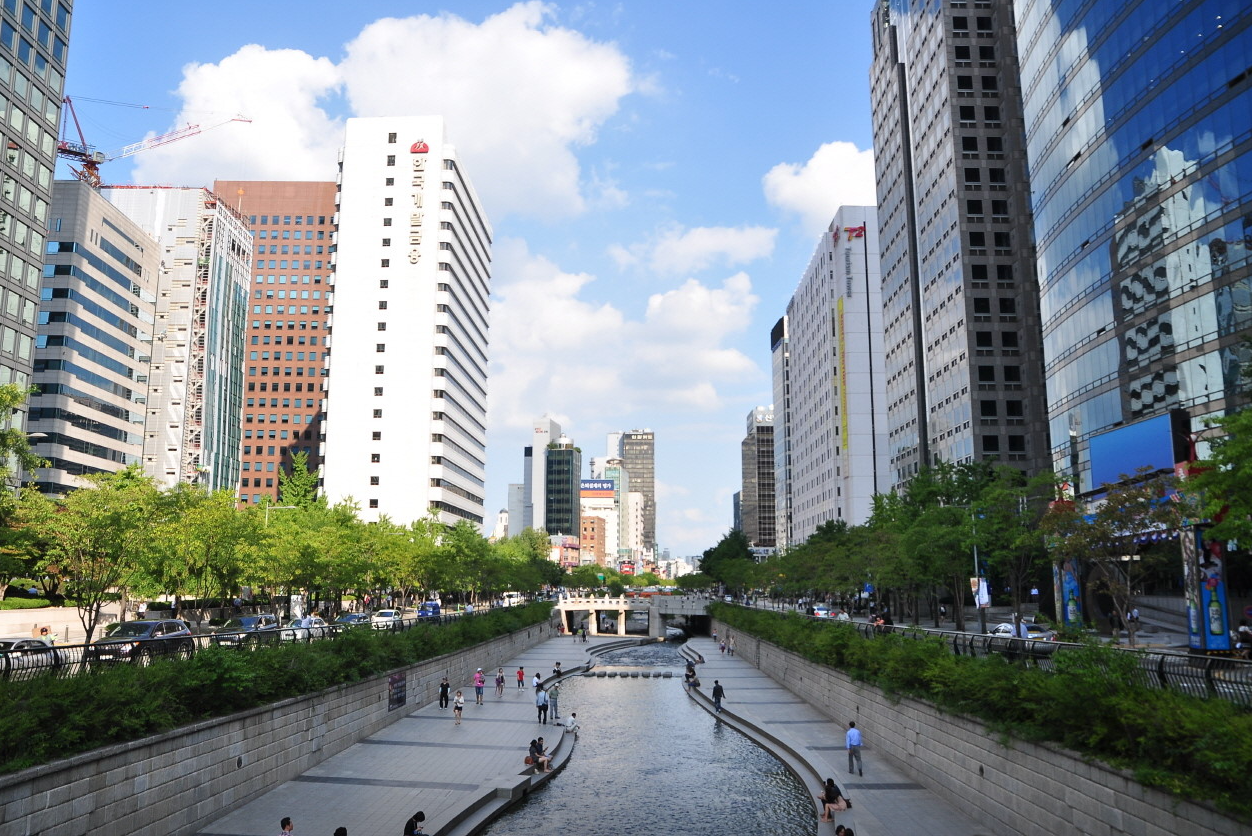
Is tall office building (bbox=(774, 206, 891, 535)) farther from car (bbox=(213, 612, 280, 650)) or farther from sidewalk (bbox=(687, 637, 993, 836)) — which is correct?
car (bbox=(213, 612, 280, 650))

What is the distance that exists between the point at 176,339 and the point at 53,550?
4646 inches

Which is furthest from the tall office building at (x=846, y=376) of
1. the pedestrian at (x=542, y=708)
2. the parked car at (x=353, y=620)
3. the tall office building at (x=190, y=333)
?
the tall office building at (x=190, y=333)

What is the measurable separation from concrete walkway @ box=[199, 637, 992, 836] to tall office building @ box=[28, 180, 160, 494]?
70.9m

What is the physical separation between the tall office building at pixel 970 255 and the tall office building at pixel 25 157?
8448cm

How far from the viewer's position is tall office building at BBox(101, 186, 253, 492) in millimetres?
141625

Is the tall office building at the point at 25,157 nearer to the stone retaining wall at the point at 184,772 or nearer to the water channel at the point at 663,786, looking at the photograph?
the stone retaining wall at the point at 184,772

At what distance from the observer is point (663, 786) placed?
30.7 m

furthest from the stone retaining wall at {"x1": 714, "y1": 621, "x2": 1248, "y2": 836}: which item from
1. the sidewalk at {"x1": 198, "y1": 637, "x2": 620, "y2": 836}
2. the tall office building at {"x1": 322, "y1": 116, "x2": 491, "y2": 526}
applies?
the tall office building at {"x1": 322, "y1": 116, "x2": 491, "y2": 526}

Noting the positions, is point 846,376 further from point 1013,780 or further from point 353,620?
point 1013,780

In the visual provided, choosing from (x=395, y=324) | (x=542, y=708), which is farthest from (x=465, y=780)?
(x=395, y=324)

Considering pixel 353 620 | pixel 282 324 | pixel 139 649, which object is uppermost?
pixel 282 324

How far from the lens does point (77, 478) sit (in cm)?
9544

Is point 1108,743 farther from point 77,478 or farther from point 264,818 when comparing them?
point 77,478

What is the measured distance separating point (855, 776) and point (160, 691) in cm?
2123
